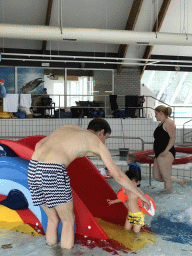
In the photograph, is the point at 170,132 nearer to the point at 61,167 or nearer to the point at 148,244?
the point at 148,244

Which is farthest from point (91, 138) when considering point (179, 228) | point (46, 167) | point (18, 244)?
point (179, 228)

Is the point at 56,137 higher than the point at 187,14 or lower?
lower

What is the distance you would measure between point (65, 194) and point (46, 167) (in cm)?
23

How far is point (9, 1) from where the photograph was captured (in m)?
11.8

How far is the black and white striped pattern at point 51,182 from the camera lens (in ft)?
7.43

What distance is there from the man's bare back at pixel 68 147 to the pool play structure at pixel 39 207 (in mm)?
605

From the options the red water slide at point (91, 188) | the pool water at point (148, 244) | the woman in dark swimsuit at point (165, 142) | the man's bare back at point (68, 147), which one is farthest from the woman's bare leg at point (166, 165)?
the man's bare back at point (68, 147)

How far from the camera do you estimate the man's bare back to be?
88.9 inches

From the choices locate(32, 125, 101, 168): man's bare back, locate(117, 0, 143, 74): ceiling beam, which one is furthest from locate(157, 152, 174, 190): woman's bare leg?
locate(117, 0, 143, 74): ceiling beam

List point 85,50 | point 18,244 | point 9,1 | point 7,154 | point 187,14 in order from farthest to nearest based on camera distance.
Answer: point 85,50, point 187,14, point 9,1, point 7,154, point 18,244

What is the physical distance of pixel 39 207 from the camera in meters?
2.86

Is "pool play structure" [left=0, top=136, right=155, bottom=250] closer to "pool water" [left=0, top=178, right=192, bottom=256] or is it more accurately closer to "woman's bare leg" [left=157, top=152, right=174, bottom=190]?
"pool water" [left=0, top=178, right=192, bottom=256]

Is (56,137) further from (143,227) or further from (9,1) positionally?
(9,1)

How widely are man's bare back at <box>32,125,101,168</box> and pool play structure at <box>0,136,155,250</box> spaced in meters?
0.61
